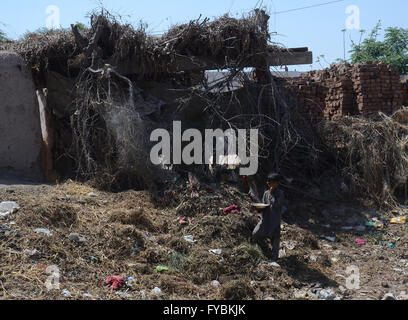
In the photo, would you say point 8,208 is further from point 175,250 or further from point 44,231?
point 175,250

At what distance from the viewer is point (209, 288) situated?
182 inches

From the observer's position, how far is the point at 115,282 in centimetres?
435

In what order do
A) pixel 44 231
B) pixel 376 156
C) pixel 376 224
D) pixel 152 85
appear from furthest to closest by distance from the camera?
pixel 152 85 → pixel 376 156 → pixel 376 224 → pixel 44 231

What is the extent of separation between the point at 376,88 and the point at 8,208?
6.17 m

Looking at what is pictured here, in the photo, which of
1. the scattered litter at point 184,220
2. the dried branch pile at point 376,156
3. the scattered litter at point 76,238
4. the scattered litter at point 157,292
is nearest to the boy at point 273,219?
the scattered litter at point 184,220

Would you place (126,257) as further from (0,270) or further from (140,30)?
(140,30)

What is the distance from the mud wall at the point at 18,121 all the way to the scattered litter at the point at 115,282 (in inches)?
139

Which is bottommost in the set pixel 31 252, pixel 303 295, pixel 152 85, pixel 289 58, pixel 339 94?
pixel 303 295

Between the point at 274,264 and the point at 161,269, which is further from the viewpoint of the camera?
the point at 274,264

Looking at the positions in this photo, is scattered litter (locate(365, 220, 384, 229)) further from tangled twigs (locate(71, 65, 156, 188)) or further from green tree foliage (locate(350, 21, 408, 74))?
green tree foliage (locate(350, 21, 408, 74))

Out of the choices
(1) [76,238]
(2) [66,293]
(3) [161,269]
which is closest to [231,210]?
(3) [161,269]

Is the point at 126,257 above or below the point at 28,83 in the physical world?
below
